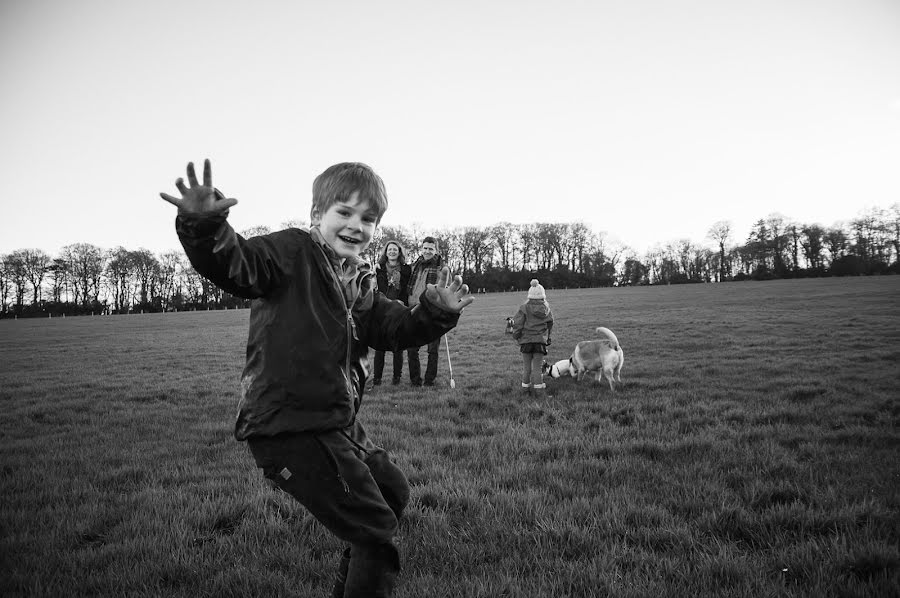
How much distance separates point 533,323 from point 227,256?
24.4ft

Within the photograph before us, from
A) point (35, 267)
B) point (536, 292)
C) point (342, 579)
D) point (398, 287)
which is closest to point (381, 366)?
point (398, 287)

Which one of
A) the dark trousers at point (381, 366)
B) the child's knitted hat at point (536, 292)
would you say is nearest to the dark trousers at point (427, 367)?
the dark trousers at point (381, 366)

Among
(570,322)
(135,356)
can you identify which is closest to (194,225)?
(135,356)

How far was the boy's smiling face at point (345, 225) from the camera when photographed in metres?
2.35

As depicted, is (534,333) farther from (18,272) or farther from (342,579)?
(18,272)

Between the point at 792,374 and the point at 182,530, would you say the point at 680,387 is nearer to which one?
the point at 792,374

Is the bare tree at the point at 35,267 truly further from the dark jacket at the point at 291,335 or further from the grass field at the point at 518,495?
the dark jacket at the point at 291,335

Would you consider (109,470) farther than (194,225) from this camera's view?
Yes

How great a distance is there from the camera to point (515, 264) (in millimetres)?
112062

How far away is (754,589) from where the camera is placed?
277 cm

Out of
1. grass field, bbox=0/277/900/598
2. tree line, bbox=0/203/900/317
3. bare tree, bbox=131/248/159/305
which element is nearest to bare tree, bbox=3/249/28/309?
→ tree line, bbox=0/203/900/317

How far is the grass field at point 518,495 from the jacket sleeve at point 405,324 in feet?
5.07

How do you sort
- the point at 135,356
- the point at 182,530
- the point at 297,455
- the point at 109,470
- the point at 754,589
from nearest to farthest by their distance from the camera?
the point at 297,455, the point at 754,589, the point at 182,530, the point at 109,470, the point at 135,356

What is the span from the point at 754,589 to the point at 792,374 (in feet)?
28.8
